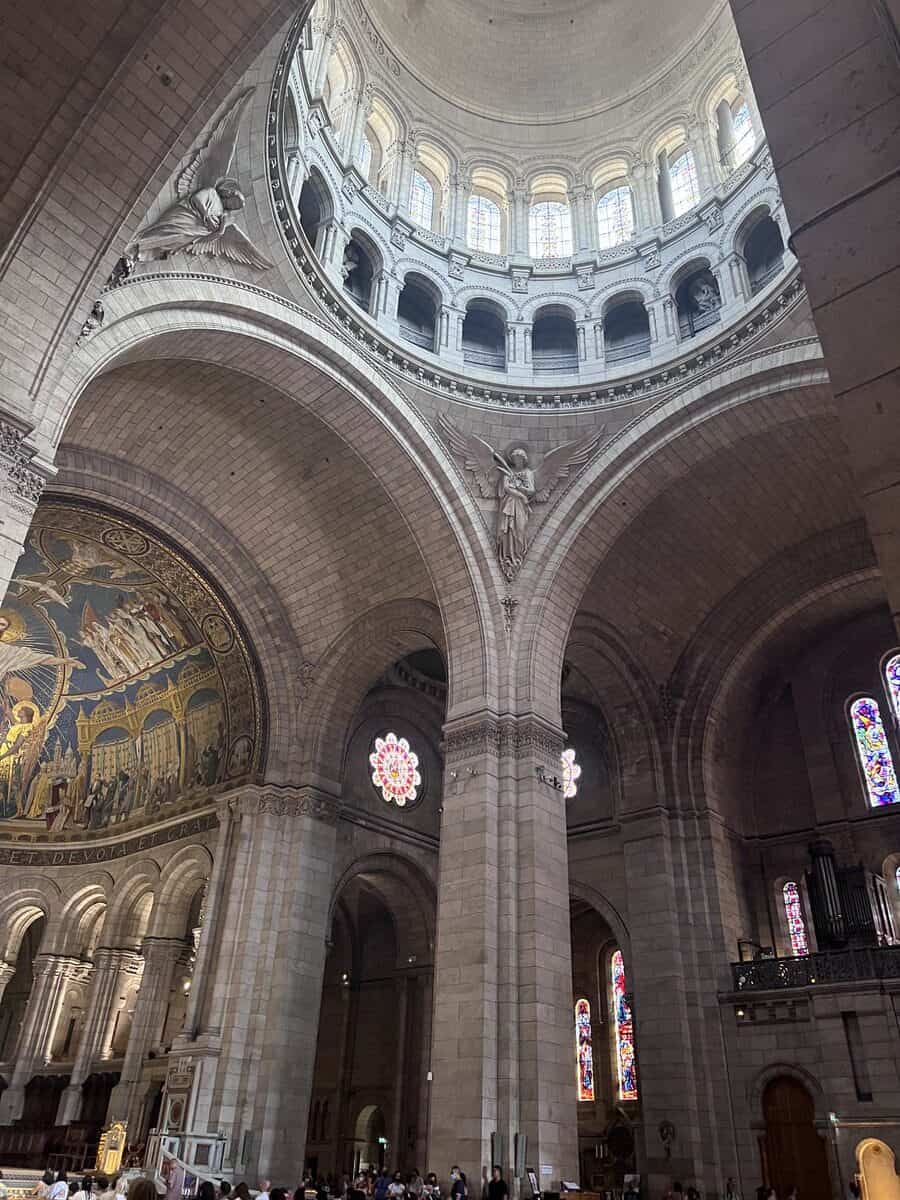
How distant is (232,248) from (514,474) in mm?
6591

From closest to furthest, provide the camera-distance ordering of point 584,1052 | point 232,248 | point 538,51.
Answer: point 232,248
point 538,51
point 584,1052

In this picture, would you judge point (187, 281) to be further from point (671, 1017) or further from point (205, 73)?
point (671, 1017)

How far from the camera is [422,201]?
68.8 feet

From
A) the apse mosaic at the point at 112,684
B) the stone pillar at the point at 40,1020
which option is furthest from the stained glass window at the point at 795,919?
the stone pillar at the point at 40,1020

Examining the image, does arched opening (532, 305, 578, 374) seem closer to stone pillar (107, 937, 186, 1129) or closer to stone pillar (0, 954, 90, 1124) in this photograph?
stone pillar (107, 937, 186, 1129)

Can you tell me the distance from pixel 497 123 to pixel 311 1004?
20.9m

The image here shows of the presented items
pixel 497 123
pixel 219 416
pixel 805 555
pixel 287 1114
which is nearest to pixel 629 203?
pixel 497 123

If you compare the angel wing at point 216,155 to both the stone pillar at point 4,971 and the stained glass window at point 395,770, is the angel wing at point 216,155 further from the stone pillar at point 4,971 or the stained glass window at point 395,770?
the stone pillar at point 4,971

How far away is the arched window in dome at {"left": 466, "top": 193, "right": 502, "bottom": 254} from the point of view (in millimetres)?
21312

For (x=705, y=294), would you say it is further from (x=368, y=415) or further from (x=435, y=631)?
(x=435, y=631)

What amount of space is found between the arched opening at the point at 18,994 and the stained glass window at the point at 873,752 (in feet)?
78.4

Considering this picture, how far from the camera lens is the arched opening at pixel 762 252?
17125 millimetres

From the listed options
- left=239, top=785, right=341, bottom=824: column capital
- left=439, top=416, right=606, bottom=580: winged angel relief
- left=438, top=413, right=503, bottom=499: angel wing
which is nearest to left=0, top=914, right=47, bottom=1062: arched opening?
left=239, top=785, right=341, bottom=824: column capital

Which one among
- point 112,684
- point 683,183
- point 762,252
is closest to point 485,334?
point 683,183
